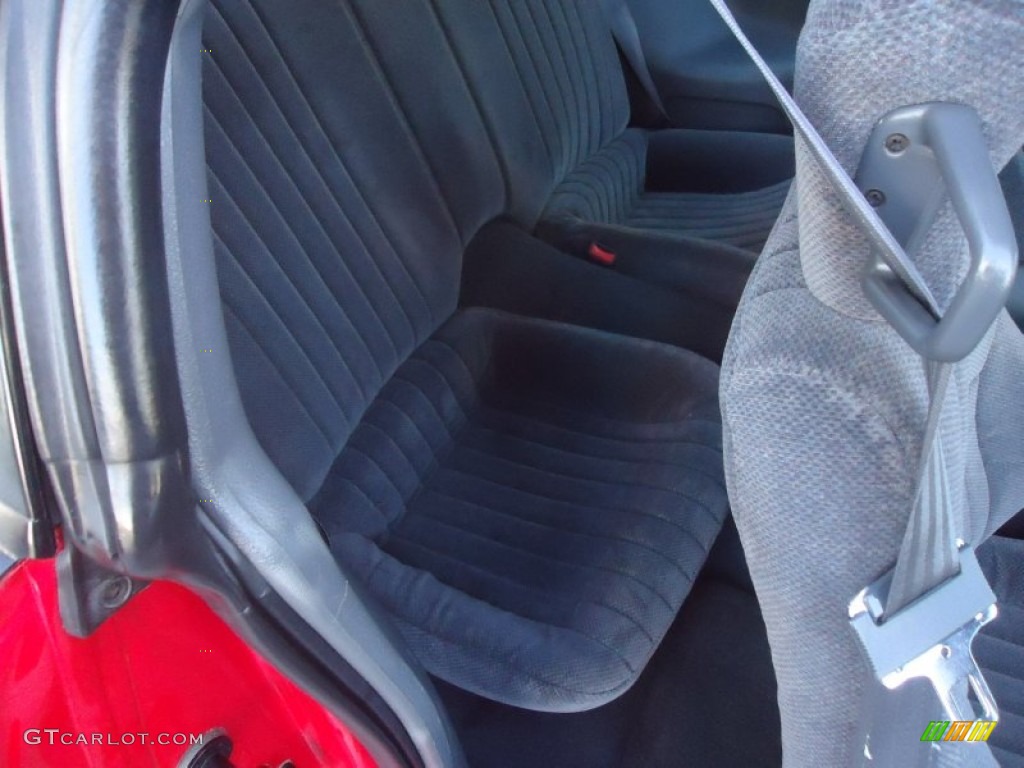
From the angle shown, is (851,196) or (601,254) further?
(601,254)

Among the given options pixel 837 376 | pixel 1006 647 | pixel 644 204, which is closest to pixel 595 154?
pixel 644 204

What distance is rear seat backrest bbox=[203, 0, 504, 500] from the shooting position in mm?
906

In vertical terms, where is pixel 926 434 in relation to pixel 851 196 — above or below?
below

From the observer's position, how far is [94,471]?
0.51m

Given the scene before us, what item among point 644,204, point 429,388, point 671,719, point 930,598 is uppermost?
point 930,598

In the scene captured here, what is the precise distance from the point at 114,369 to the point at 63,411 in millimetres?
43

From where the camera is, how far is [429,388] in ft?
4.13

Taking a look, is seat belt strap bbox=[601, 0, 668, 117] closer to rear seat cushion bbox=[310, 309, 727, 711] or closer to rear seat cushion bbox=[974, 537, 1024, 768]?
rear seat cushion bbox=[310, 309, 727, 711]

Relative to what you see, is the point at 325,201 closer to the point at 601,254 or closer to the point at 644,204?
the point at 601,254

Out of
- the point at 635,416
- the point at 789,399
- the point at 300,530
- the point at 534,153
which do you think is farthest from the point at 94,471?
the point at 534,153

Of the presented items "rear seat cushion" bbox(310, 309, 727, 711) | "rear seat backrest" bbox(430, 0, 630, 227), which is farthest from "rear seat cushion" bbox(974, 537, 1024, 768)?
"rear seat backrest" bbox(430, 0, 630, 227)

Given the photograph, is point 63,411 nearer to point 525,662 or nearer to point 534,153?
point 525,662

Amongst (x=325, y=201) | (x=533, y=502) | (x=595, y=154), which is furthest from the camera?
(x=595, y=154)

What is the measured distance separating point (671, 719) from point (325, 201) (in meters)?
0.73
